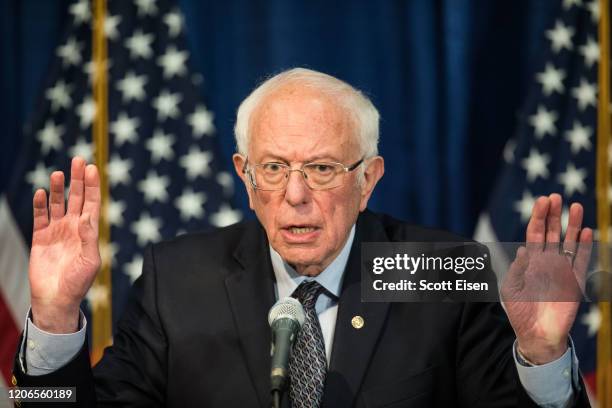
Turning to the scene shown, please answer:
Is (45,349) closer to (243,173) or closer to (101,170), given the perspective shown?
(243,173)

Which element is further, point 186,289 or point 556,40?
point 556,40

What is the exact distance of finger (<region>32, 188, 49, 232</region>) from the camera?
2107 millimetres

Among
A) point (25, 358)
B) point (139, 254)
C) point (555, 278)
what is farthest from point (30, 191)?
point (555, 278)

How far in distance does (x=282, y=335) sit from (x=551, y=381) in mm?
698

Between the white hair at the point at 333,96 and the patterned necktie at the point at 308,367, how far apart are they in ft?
1.74

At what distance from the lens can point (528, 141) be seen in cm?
404

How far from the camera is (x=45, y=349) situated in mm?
2080

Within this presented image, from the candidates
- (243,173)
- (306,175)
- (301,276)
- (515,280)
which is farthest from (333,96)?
(515,280)

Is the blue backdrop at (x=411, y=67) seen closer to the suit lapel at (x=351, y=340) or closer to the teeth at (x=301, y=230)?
the suit lapel at (x=351, y=340)

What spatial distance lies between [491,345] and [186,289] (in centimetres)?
90

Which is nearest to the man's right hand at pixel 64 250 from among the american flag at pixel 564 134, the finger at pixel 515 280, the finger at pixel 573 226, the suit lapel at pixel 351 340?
the suit lapel at pixel 351 340

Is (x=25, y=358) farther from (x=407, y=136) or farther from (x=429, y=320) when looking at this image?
(x=407, y=136)

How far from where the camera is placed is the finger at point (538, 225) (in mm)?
1960

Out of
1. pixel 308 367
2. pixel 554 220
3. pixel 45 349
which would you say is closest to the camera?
pixel 554 220
